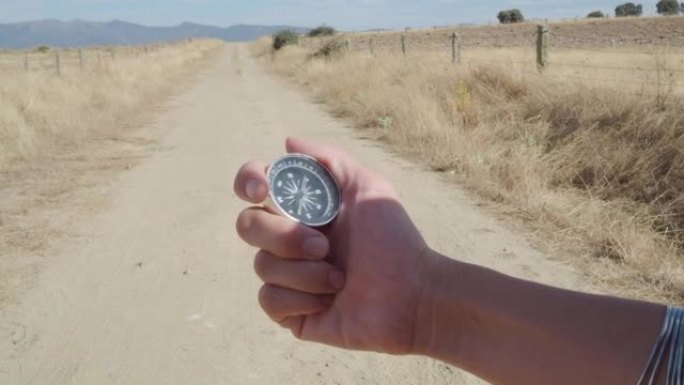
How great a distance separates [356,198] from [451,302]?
0.34 metres

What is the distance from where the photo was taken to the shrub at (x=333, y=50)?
21.2m

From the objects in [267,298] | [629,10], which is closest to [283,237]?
[267,298]

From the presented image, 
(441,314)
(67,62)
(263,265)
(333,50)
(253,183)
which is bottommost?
(441,314)

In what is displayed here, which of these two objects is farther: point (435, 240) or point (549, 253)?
point (435, 240)

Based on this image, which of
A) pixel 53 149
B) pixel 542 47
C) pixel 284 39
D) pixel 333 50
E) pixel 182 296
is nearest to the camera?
pixel 182 296

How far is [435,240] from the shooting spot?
4801mm

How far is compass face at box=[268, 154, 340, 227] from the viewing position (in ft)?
4.75

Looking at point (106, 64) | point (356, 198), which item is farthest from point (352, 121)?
point (106, 64)

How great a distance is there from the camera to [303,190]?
149 cm

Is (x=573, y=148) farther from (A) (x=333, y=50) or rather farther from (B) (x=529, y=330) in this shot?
(A) (x=333, y=50)

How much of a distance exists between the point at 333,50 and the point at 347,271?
68.4 ft

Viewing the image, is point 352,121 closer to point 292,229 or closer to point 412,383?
point 412,383

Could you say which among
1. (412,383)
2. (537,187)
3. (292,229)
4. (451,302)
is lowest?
(412,383)

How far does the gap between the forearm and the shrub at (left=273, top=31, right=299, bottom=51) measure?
40.6 meters
